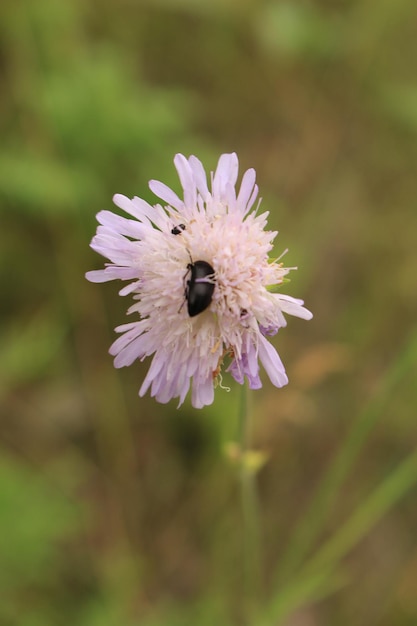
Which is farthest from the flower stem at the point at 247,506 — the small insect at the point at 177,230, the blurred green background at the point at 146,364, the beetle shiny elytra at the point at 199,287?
the small insect at the point at 177,230

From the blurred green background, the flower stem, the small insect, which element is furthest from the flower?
the blurred green background

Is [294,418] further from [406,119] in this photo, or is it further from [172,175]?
[406,119]

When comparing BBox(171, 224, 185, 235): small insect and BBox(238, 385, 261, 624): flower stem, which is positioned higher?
BBox(171, 224, 185, 235): small insect

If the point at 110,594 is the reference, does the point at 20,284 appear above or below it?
above

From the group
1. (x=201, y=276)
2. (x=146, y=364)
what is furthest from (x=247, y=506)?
(x=146, y=364)

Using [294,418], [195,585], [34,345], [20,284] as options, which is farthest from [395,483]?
[20,284]

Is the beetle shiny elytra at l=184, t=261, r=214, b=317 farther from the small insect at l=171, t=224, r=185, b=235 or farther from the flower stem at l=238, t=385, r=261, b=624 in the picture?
the flower stem at l=238, t=385, r=261, b=624

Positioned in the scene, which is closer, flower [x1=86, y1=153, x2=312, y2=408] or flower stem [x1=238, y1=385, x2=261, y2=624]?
flower [x1=86, y1=153, x2=312, y2=408]
